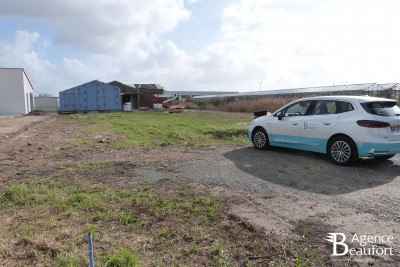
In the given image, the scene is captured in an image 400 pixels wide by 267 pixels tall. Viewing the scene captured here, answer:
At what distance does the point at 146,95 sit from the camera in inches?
2205

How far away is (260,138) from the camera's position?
10281mm

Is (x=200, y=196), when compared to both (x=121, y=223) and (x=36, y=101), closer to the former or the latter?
(x=121, y=223)

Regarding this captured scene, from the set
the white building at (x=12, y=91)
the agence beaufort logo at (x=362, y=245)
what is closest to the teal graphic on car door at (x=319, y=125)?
the agence beaufort logo at (x=362, y=245)

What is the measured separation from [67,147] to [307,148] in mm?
8008

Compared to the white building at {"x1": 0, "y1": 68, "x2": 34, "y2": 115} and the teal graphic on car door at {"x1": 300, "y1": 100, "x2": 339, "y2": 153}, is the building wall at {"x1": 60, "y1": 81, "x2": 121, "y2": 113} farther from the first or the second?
the teal graphic on car door at {"x1": 300, "y1": 100, "x2": 339, "y2": 153}

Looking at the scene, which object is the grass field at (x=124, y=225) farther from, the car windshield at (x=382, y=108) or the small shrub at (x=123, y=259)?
the car windshield at (x=382, y=108)

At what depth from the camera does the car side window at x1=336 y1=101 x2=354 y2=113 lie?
309 inches

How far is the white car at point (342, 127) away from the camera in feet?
24.0

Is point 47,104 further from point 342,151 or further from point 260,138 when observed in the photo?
point 342,151

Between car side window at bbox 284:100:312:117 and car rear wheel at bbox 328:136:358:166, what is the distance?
1.37m

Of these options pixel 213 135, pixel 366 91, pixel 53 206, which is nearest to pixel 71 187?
pixel 53 206

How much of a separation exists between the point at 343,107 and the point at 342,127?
57 cm

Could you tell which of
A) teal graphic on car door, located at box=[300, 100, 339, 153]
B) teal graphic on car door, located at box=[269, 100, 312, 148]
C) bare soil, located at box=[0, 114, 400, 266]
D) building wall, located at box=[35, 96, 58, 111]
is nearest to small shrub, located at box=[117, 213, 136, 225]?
bare soil, located at box=[0, 114, 400, 266]

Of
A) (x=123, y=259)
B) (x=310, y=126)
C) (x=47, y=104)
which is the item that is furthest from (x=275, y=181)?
(x=47, y=104)
